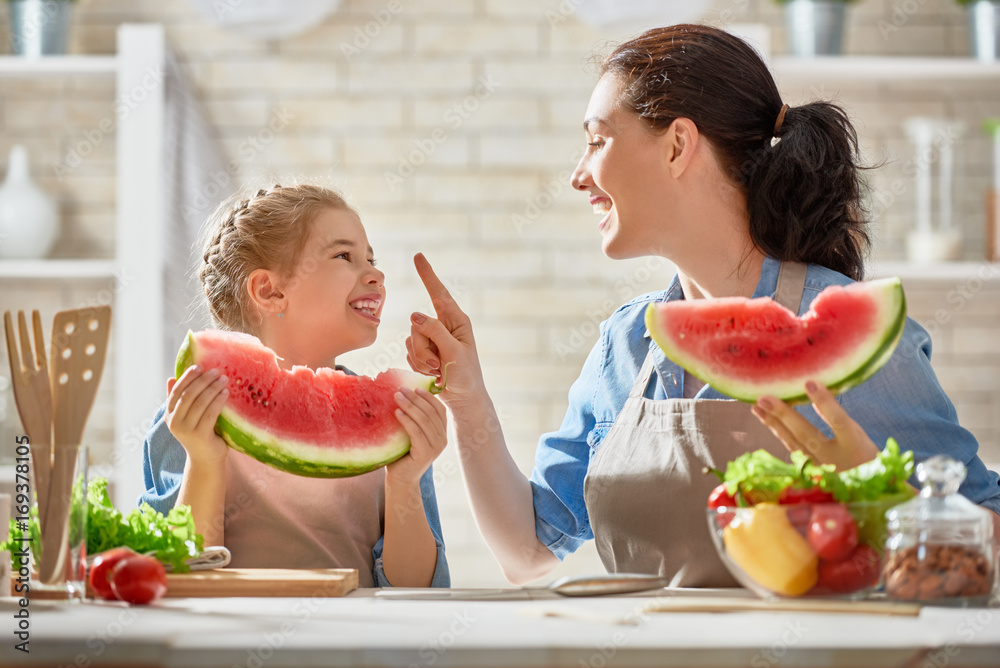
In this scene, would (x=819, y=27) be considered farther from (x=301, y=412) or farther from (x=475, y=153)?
(x=301, y=412)

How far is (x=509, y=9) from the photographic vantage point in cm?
363

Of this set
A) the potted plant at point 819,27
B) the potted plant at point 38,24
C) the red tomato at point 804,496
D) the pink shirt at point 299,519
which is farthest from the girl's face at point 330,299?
the potted plant at point 819,27

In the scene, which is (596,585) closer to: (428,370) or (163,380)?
(428,370)

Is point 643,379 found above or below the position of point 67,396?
below

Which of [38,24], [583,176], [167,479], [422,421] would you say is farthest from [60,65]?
[422,421]

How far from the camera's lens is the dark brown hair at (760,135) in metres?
1.82

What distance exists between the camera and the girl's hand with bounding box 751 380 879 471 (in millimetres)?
1253

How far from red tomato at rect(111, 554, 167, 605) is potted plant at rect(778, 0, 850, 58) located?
9.61 feet

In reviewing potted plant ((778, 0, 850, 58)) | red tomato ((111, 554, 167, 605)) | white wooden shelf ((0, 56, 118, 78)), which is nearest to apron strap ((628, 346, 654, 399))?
red tomato ((111, 554, 167, 605))

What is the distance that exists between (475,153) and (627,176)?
183cm

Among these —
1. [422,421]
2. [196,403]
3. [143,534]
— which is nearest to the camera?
[143,534]

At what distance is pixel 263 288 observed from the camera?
1.99 meters

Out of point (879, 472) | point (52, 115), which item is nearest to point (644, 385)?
point (879, 472)

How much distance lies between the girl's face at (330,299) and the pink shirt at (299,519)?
0.26 meters
